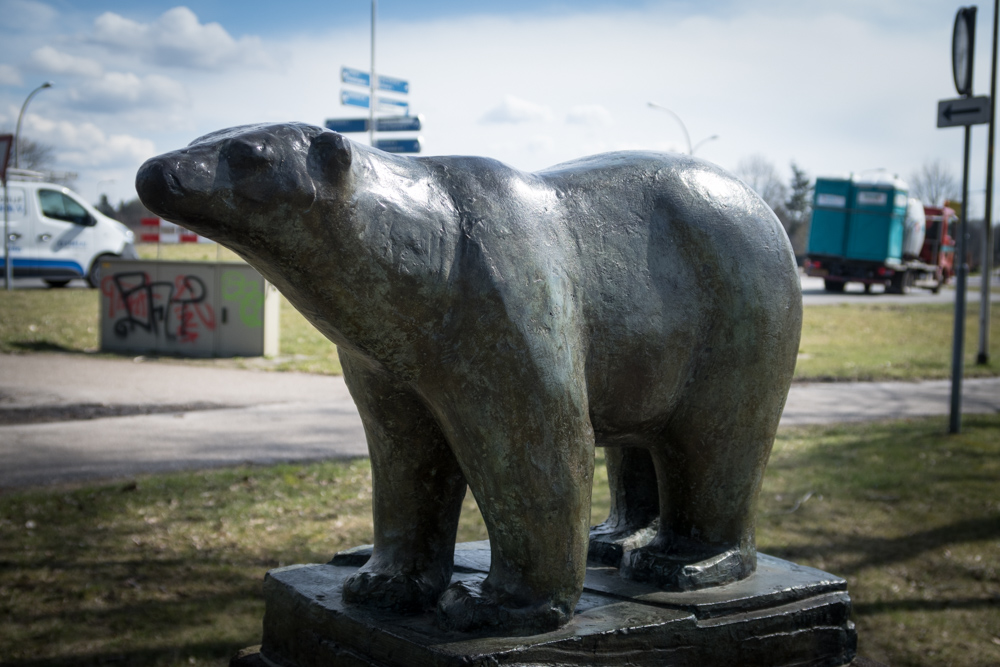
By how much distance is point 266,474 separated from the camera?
6.45 m

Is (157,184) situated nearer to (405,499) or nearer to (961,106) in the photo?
(405,499)

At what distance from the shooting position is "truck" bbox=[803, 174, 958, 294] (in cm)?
2417

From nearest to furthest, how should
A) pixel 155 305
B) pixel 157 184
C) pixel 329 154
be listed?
pixel 157 184
pixel 329 154
pixel 155 305

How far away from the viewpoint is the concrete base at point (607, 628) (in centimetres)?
196

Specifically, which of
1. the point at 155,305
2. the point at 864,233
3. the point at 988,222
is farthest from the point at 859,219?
the point at 155,305

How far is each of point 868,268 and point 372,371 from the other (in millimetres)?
26453

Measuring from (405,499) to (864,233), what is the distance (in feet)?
82.0

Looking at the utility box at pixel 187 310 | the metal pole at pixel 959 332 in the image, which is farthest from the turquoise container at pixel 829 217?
the utility box at pixel 187 310

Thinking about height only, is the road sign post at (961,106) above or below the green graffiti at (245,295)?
above

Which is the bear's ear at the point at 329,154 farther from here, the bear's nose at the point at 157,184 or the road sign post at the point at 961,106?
the road sign post at the point at 961,106

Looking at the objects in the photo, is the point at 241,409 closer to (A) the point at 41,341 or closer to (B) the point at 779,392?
(A) the point at 41,341

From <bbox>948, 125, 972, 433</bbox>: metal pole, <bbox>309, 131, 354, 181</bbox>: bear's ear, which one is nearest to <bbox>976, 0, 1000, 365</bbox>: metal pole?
<bbox>948, 125, 972, 433</bbox>: metal pole

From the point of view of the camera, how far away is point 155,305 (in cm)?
1357

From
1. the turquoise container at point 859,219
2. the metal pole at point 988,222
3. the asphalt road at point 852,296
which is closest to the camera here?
the metal pole at point 988,222
